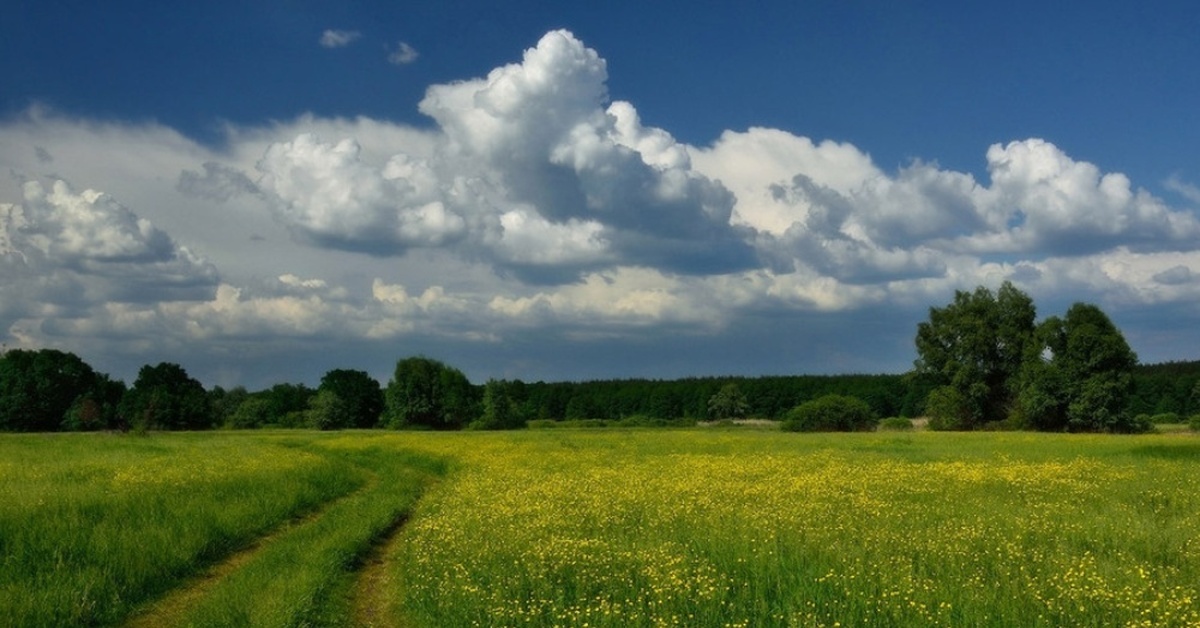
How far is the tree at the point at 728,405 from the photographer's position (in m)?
136

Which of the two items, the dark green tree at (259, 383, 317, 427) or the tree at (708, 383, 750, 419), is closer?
the dark green tree at (259, 383, 317, 427)

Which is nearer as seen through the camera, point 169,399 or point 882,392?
point 169,399

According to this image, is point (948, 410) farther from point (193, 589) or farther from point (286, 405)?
point (286, 405)

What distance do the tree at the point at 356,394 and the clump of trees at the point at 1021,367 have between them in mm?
69331

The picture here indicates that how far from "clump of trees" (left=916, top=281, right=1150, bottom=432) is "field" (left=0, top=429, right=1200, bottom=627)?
46.5 m

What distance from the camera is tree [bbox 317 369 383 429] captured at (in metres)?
112

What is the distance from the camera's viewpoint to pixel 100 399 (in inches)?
3706

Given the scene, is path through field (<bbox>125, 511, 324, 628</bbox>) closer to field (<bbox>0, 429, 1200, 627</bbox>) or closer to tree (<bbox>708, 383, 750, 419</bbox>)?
field (<bbox>0, 429, 1200, 627</bbox>)

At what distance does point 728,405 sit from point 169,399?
7879 cm

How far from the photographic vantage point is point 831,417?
2899 inches

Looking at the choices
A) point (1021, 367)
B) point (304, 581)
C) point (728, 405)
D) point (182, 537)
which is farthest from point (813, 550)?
point (728, 405)

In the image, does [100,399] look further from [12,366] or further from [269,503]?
[269,503]

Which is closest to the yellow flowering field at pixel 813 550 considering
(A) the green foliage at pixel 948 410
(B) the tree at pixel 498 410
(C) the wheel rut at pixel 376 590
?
(C) the wheel rut at pixel 376 590

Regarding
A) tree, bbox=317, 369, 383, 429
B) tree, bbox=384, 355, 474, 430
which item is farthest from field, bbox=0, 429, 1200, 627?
tree, bbox=317, 369, 383, 429
